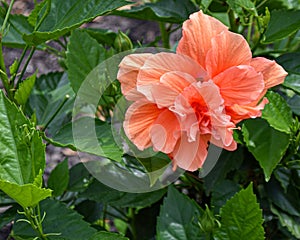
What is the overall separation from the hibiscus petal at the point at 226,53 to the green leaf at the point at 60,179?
1.38 ft

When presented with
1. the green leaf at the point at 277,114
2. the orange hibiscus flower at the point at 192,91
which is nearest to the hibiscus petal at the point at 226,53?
the orange hibiscus flower at the point at 192,91

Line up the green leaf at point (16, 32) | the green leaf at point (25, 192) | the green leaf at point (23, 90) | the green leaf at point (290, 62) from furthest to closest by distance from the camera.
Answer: the green leaf at point (16, 32) → the green leaf at point (290, 62) → the green leaf at point (23, 90) → the green leaf at point (25, 192)

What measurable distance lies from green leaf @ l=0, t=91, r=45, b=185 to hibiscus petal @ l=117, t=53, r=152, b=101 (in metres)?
0.14

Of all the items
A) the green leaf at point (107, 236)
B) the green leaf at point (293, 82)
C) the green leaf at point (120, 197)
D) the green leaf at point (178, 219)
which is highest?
the green leaf at point (293, 82)

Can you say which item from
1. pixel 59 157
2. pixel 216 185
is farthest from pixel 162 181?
pixel 59 157

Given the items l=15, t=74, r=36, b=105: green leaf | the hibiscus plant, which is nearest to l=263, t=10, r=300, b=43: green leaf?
the hibiscus plant

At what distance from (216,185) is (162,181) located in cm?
10

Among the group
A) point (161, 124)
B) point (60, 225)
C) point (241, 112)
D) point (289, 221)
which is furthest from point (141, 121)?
point (289, 221)

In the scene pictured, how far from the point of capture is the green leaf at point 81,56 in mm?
1005

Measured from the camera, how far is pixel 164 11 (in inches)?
43.5

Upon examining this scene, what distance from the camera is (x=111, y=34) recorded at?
3.87ft

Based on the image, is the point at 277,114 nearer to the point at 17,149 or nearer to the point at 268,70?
the point at 268,70

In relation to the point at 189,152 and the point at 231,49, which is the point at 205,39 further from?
the point at 189,152

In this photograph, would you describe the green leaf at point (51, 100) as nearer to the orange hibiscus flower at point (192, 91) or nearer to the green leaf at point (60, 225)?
the green leaf at point (60, 225)
